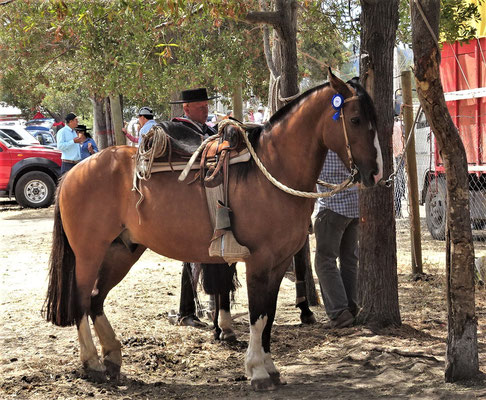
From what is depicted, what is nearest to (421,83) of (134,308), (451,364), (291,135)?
(291,135)

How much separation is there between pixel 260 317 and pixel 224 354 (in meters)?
1.16

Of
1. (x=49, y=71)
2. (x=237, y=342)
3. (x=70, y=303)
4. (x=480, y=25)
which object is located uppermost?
(x=49, y=71)

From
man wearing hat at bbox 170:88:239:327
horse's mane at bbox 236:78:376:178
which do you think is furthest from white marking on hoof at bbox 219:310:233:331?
horse's mane at bbox 236:78:376:178

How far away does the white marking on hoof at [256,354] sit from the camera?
5.46 meters

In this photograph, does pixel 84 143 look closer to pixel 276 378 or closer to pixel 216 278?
pixel 216 278

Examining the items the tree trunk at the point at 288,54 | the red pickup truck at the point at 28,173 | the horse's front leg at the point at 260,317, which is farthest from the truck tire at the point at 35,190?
the horse's front leg at the point at 260,317

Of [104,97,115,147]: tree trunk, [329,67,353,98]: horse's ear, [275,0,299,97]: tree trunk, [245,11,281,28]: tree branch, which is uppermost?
[104,97,115,147]: tree trunk

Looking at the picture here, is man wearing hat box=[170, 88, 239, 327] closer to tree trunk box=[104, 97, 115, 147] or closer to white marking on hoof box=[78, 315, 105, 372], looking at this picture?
white marking on hoof box=[78, 315, 105, 372]

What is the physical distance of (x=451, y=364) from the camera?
5141 mm

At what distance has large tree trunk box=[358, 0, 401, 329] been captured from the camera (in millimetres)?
6559

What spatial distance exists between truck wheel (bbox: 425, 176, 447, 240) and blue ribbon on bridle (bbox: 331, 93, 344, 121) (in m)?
8.03

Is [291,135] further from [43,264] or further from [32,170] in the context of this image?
→ [32,170]

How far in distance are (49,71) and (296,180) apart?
1913cm

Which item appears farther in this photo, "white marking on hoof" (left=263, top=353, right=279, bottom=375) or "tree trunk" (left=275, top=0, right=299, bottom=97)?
"tree trunk" (left=275, top=0, right=299, bottom=97)
